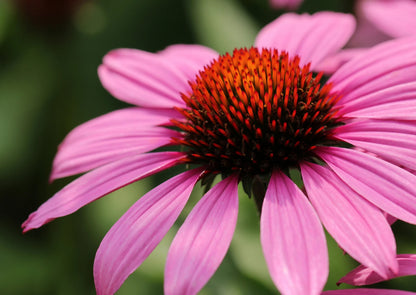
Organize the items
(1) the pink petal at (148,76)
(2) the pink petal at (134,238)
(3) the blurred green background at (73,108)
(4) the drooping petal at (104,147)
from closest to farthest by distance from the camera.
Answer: (2) the pink petal at (134,238) < (4) the drooping petal at (104,147) < (1) the pink petal at (148,76) < (3) the blurred green background at (73,108)

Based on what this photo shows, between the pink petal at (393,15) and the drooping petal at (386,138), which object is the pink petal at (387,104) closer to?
the drooping petal at (386,138)

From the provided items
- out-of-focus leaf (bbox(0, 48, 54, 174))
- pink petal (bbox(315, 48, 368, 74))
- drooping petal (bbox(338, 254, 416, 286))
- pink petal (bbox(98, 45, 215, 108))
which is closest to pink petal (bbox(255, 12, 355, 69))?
pink petal (bbox(315, 48, 368, 74))

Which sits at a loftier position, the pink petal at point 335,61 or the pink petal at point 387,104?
the pink petal at point 335,61

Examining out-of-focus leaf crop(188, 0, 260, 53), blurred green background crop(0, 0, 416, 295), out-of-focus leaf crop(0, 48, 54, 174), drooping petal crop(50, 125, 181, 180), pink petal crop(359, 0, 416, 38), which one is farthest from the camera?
out-of-focus leaf crop(0, 48, 54, 174)

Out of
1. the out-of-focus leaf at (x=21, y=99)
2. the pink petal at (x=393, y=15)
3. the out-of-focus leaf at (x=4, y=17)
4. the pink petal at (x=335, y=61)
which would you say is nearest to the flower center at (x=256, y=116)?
the pink petal at (x=335, y=61)

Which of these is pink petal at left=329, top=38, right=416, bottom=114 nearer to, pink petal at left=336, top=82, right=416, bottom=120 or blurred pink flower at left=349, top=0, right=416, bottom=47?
pink petal at left=336, top=82, right=416, bottom=120

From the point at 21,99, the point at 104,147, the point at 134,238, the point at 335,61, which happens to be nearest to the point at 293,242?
the point at 134,238

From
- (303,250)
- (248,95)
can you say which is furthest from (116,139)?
(303,250)
